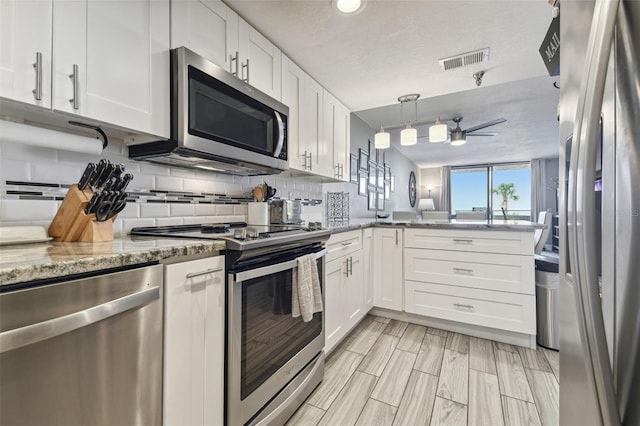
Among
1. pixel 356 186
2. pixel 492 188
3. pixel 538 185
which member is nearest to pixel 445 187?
pixel 492 188

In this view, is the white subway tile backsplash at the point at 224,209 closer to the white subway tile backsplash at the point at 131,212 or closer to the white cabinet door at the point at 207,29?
the white subway tile backsplash at the point at 131,212

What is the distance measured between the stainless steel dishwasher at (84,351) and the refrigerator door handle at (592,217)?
1.03 metres

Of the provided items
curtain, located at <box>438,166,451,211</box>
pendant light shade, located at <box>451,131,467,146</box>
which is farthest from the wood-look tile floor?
curtain, located at <box>438,166,451,211</box>

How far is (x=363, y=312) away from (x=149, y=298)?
2.07 m

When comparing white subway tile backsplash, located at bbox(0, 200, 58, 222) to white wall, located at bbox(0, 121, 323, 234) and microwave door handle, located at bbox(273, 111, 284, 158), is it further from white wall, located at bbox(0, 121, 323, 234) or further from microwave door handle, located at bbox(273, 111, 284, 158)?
Result: microwave door handle, located at bbox(273, 111, 284, 158)

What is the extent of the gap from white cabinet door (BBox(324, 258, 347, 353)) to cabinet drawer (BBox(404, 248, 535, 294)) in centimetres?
87

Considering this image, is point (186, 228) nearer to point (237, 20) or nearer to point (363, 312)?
point (237, 20)

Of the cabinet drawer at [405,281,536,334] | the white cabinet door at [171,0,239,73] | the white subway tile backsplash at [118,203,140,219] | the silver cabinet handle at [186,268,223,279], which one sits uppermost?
the white cabinet door at [171,0,239,73]

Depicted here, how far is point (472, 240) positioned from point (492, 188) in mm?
7459

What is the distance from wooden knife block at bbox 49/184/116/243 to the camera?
997 millimetres

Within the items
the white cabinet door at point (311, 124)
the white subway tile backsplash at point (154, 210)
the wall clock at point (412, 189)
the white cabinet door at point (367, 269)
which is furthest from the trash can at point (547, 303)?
the wall clock at point (412, 189)

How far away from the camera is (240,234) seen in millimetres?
1190

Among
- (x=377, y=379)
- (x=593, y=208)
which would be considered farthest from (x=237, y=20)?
(x=377, y=379)

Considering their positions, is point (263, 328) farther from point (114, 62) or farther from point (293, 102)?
point (293, 102)
